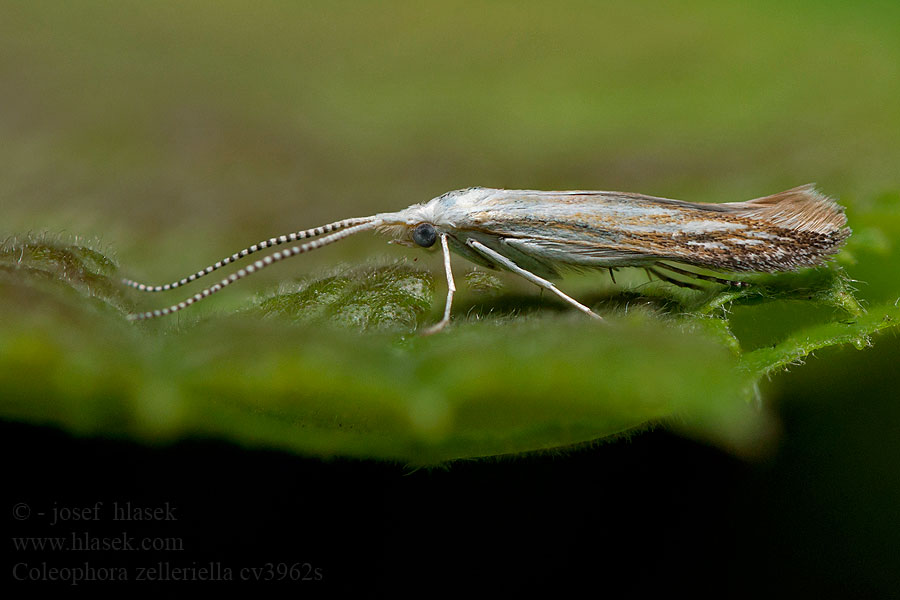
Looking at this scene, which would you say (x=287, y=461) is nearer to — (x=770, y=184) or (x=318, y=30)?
(x=770, y=184)

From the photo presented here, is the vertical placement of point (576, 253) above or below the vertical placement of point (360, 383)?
above

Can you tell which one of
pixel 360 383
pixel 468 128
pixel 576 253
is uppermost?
pixel 468 128

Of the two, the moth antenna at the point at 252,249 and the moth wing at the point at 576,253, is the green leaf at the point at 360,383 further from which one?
the moth wing at the point at 576,253

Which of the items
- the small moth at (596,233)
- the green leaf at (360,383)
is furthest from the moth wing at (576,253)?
the green leaf at (360,383)

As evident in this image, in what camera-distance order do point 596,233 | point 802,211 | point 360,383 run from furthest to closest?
point 596,233 → point 802,211 → point 360,383

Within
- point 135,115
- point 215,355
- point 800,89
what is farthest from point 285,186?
point 800,89

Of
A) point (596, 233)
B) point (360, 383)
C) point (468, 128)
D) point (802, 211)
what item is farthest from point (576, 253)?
point (360, 383)

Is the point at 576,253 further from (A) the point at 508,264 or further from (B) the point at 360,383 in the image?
(B) the point at 360,383
